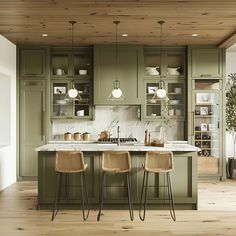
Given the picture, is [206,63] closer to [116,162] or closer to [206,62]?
[206,62]

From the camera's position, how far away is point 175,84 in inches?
→ 312

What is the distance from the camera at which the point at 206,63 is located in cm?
768

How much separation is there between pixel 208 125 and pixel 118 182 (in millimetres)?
3166

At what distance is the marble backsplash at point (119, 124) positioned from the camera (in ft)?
26.1

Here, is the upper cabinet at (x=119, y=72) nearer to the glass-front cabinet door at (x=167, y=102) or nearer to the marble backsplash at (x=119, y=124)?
the glass-front cabinet door at (x=167, y=102)

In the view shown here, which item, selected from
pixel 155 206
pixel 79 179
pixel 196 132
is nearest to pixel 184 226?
pixel 155 206

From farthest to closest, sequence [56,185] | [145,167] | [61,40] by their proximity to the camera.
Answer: [61,40] → [56,185] → [145,167]

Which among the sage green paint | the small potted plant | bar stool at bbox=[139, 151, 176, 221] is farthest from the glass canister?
the small potted plant

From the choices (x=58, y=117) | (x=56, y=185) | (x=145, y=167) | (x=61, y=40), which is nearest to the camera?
(x=145, y=167)

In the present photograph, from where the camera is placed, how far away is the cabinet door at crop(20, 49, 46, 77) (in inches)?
301

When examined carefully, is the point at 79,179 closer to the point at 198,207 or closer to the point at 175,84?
the point at 198,207

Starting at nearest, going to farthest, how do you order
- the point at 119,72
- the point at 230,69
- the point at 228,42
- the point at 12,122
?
1. the point at 228,42
2. the point at 12,122
3. the point at 119,72
4. the point at 230,69

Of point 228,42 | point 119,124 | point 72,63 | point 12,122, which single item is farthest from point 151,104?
point 12,122

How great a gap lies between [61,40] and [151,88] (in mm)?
2057
